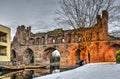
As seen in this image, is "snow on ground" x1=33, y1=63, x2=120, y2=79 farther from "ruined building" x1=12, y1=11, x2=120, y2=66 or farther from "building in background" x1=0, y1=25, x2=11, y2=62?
"building in background" x1=0, y1=25, x2=11, y2=62

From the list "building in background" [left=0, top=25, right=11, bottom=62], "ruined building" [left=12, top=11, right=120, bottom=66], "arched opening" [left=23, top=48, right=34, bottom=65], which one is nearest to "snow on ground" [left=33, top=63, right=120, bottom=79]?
"ruined building" [left=12, top=11, right=120, bottom=66]

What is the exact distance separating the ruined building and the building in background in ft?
31.5

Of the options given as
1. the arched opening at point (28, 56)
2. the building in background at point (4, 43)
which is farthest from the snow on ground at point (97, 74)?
the arched opening at point (28, 56)

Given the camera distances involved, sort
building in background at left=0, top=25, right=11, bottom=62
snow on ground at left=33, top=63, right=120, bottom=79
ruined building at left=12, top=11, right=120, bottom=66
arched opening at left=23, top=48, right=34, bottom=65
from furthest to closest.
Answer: arched opening at left=23, top=48, right=34, bottom=65
ruined building at left=12, top=11, right=120, bottom=66
building in background at left=0, top=25, right=11, bottom=62
snow on ground at left=33, top=63, right=120, bottom=79

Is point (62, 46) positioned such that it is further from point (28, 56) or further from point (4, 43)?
point (4, 43)

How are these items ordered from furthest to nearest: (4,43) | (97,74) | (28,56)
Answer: (28,56)
(4,43)
(97,74)

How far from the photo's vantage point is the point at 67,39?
44.0 m

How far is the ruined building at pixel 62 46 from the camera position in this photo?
39.2 metres

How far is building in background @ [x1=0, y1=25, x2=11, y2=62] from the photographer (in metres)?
35.8

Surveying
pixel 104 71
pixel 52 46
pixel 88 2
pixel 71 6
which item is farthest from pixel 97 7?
pixel 104 71

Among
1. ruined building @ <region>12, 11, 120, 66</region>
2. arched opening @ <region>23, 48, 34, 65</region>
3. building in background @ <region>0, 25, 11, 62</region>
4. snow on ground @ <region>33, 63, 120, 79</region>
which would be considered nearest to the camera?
snow on ground @ <region>33, 63, 120, 79</region>

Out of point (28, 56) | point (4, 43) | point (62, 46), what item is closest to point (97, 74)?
point (4, 43)

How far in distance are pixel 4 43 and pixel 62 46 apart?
39.4ft

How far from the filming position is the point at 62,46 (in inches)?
1753
